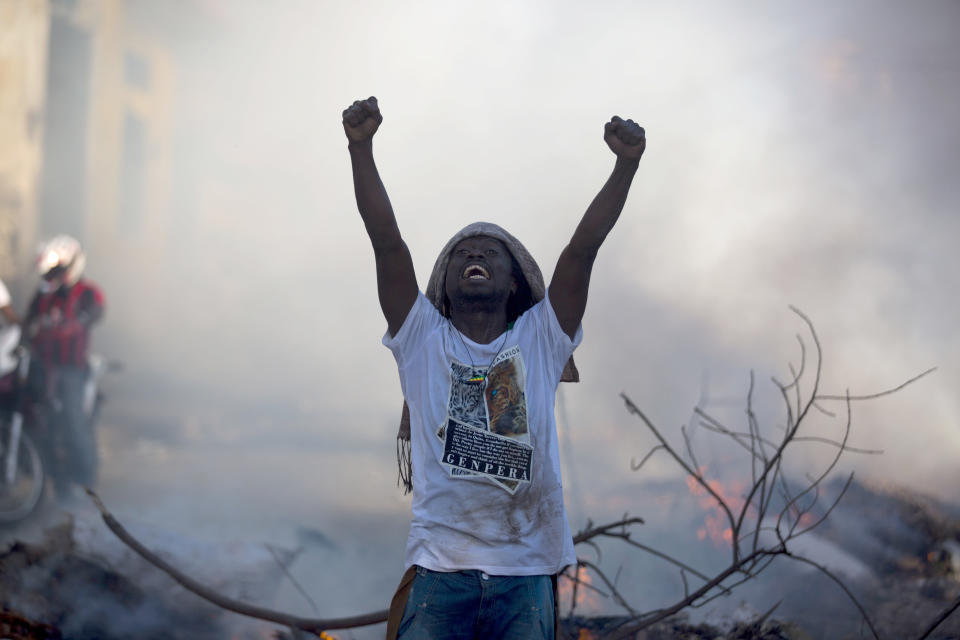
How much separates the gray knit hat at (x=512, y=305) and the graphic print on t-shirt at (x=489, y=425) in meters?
0.35

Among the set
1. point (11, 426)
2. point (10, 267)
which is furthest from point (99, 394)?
point (10, 267)

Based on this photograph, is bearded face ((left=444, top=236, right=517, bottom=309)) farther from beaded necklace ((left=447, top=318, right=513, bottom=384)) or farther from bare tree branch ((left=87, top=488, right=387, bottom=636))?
bare tree branch ((left=87, top=488, right=387, bottom=636))

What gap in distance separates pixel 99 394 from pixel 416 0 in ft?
22.3

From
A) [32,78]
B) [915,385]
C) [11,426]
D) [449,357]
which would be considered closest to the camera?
[449,357]

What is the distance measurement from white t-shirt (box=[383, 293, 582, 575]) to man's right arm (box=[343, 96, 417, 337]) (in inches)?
2.2

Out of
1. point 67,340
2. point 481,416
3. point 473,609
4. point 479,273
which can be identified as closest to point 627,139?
point 479,273

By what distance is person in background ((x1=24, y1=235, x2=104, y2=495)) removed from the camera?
5.90 meters

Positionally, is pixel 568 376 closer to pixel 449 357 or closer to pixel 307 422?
pixel 449 357

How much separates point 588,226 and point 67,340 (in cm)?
512

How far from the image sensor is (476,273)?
2121 mm

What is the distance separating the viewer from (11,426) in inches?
216

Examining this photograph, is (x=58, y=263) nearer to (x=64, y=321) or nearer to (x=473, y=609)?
(x=64, y=321)

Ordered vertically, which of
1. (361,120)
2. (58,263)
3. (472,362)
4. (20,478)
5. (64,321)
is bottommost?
(472,362)

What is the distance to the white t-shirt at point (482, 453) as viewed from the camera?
1.84 m
